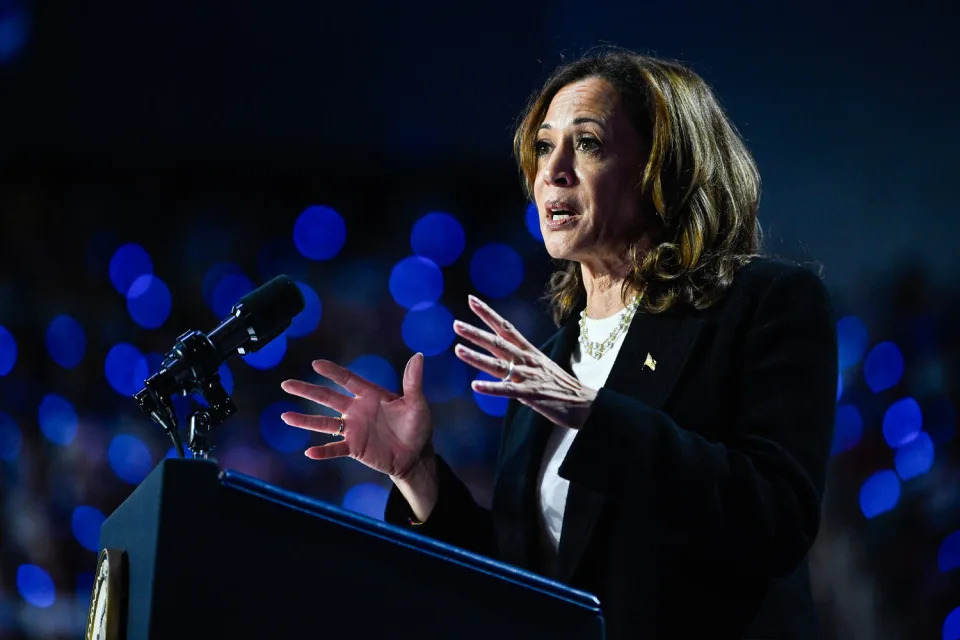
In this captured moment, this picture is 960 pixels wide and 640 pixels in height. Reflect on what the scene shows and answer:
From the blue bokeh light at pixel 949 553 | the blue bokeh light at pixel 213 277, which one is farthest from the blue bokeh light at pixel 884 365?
the blue bokeh light at pixel 213 277

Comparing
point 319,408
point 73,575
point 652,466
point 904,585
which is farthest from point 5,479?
point 652,466

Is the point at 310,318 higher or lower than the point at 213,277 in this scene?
lower

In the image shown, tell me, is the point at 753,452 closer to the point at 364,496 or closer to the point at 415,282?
the point at 364,496

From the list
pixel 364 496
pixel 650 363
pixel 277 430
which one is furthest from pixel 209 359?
pixel 364 496

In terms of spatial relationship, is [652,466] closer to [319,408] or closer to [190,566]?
[190,566]

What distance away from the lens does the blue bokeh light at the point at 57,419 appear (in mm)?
5285

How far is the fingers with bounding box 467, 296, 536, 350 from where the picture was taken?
114 centimetres

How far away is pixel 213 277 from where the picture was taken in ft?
19.1

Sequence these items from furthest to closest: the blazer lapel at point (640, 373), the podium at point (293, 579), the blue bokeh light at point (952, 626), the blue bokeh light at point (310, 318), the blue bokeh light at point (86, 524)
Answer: the blue bokeh light at point (310, 318) < the blue bokeh light at point (86, 524) < the blue bokeh light at point (952, 626) < the blazer lapel at point (640, 373) < the podium at point (293, 579)

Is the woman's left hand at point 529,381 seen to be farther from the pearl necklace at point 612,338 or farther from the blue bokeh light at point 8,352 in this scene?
the blue bokeh light at point 8,352

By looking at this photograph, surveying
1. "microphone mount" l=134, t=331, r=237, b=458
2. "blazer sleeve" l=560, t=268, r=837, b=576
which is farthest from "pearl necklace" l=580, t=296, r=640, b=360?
"microphone mount" l=134, t=331, r=237, b=458

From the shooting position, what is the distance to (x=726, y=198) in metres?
1.58

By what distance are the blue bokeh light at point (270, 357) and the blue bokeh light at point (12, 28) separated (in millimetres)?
2132

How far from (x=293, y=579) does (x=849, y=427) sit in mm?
3878
